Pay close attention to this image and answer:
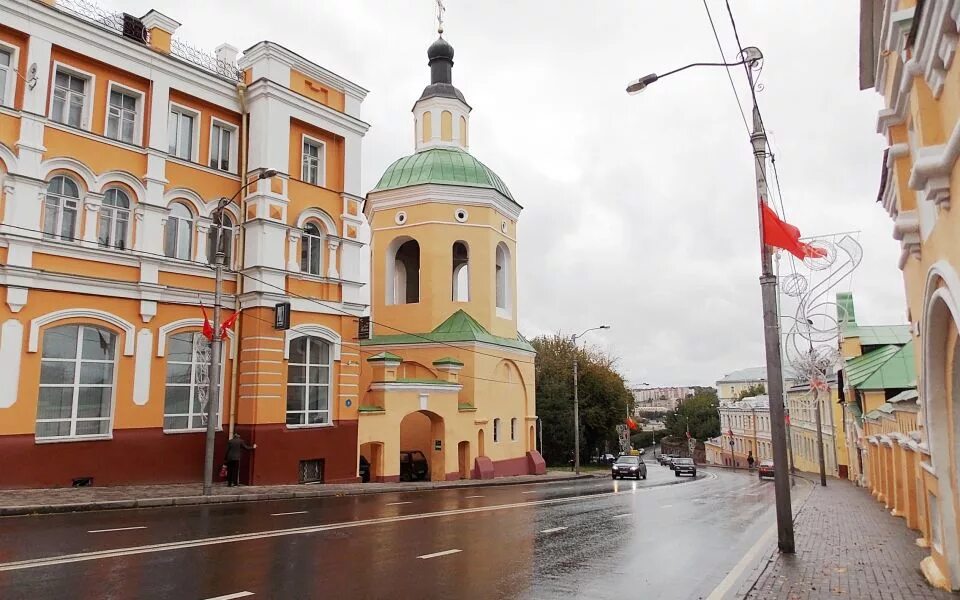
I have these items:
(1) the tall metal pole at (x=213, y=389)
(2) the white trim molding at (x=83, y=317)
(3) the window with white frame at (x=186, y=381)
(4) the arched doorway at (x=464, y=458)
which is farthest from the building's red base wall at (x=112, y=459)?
(4) the arched doorway at (x=464, y=458)

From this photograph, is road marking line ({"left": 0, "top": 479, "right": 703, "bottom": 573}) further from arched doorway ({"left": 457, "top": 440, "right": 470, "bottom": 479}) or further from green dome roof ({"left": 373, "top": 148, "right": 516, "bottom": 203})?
green dome roof ({"left": 373, "top": 148, "right": 516, "bottom": 203})

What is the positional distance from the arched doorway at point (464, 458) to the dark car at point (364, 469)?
4905 millimetres

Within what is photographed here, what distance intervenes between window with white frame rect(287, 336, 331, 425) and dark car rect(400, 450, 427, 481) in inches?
247

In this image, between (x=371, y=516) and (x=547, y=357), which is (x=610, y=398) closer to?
(x=547, y=357)

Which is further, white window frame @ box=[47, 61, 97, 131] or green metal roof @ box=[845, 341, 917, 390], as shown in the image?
green metal roof @ box=[845, 341, 917, 390]

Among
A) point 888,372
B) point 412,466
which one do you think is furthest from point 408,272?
point 888,372

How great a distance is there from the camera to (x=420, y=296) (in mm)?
31266

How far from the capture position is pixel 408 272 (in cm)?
3500

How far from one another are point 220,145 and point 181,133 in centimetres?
123

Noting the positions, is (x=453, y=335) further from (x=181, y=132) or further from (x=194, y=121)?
(x=181, y=132)

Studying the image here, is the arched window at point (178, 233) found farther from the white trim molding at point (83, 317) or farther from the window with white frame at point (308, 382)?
the window with white frame at point (308, 382)

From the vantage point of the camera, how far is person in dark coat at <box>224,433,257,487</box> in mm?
18016

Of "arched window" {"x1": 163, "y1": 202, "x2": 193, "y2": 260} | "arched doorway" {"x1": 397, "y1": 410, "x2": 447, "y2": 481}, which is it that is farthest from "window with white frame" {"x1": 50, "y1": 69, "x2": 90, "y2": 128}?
"arched doorway" {"x1": 397, "y1": 410, "x2": 447, "y2": 481}

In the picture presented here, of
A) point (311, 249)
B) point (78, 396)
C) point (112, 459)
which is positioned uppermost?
point (311, 249)
